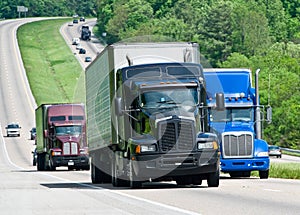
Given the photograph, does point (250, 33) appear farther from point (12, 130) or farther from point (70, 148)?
point (70, 148)

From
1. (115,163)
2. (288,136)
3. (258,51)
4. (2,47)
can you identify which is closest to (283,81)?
(288,136)

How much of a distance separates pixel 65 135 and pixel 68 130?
0.96 ft

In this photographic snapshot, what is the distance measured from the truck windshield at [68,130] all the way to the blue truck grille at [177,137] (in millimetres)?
26526

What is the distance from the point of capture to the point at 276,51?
518 feet

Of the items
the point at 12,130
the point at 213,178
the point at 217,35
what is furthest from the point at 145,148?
the point at 217,35

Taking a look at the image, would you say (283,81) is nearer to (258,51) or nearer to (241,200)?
(258,51)

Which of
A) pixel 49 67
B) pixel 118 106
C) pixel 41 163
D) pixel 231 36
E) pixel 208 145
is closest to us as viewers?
pixel 208 145

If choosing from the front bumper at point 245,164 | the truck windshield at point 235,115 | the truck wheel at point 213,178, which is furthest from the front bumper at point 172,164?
the truck windshield at point 235,115

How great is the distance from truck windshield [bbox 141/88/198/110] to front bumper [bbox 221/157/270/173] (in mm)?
8265

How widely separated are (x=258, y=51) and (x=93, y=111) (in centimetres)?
13927

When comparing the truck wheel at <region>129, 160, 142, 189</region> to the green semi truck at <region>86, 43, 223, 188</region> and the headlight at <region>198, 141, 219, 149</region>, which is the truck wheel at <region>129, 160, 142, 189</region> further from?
the headlight at <region>198, 141, 219, 149</region>

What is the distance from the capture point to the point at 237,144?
36.6 m

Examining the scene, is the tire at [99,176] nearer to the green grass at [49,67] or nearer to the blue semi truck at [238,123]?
the blue semi truck at [238,123]

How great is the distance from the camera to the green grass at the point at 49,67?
134m
